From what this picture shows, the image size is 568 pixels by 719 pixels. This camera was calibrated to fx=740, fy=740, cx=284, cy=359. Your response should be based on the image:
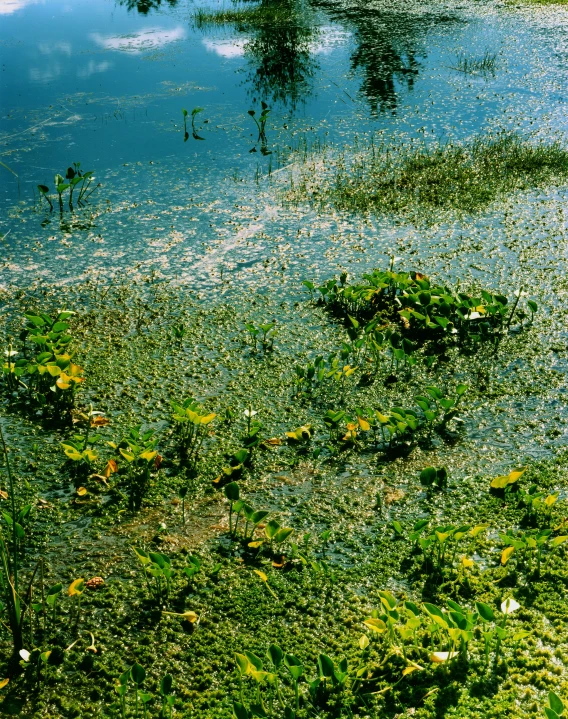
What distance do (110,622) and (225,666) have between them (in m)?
0.40

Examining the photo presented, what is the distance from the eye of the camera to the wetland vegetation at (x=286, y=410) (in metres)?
2.08

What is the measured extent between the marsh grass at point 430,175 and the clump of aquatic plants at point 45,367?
2244 mm

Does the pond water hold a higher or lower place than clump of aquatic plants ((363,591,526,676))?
higher

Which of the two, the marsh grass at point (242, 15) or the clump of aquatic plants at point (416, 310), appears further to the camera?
the marsh grass at point (242, 15)

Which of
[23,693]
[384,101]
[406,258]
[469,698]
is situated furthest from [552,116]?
[23,693]

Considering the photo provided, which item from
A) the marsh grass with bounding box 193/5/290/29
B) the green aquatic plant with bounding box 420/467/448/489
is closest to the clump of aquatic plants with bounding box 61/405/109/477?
the green aquatic plant with bounding box 420/467/448/489

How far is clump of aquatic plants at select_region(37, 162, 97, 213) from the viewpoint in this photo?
5.05 metres

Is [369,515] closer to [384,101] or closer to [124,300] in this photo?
[124,300]

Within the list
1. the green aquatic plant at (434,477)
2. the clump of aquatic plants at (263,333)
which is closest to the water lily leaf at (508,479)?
the green aquatic plant at (434,477)

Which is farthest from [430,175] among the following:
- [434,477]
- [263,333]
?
[434,477]

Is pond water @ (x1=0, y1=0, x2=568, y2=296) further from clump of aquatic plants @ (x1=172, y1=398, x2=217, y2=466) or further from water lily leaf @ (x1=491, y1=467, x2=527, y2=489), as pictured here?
water lily leaf @ (x1=491, y1=467, x2=527, y2=489)

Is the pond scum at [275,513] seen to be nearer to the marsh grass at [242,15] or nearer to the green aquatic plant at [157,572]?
the green aquatic plant at [157,572]

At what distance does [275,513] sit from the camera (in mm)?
2699

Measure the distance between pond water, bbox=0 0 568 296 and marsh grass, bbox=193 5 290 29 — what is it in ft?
0.31
